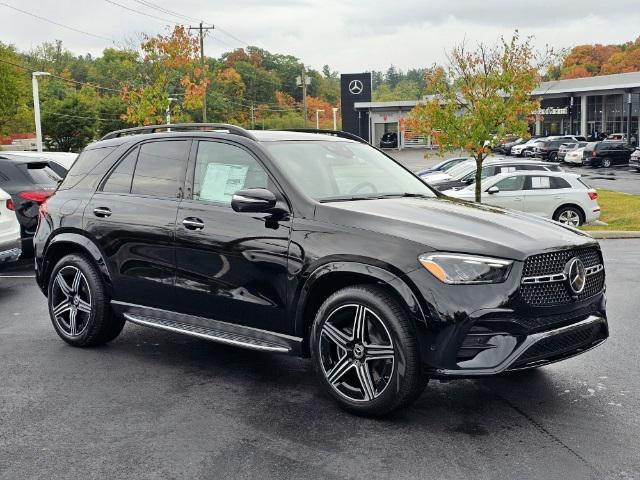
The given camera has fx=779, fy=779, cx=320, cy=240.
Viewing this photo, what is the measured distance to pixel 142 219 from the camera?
607 centimetres

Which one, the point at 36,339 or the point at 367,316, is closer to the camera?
the point at 367,316

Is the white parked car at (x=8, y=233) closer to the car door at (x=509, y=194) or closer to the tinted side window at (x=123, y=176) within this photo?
the tinted side window at (x=123, y=176)

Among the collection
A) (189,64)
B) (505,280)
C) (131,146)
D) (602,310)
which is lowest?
(602,310)

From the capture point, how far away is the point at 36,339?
23.2 ft

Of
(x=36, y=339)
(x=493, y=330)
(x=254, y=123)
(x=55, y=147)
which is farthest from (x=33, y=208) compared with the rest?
(x=254, y=123)

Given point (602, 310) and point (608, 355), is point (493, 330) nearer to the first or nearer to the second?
point (602, 310)

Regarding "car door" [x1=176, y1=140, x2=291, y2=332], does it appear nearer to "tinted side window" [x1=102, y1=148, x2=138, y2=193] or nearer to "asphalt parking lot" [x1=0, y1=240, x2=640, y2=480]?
"asphalt parking lot" [x1=0, y1=240, x2=640, y2=480]

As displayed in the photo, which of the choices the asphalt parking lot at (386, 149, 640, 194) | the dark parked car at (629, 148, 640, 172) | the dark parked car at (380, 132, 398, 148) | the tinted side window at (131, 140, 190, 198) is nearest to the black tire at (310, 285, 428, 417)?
the tinted side window at (131, 140, 190, 198)

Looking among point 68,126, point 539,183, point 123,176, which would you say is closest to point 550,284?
point 123,176

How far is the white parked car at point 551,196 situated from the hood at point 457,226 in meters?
12.5

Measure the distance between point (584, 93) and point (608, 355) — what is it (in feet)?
221

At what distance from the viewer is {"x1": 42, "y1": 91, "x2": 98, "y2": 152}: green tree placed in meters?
66.4

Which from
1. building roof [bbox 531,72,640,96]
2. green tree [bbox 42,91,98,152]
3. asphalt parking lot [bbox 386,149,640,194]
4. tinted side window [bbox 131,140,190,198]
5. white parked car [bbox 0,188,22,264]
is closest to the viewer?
tinted side window [bbox 131,140,190,198]

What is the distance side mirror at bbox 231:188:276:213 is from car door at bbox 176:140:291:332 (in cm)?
15
